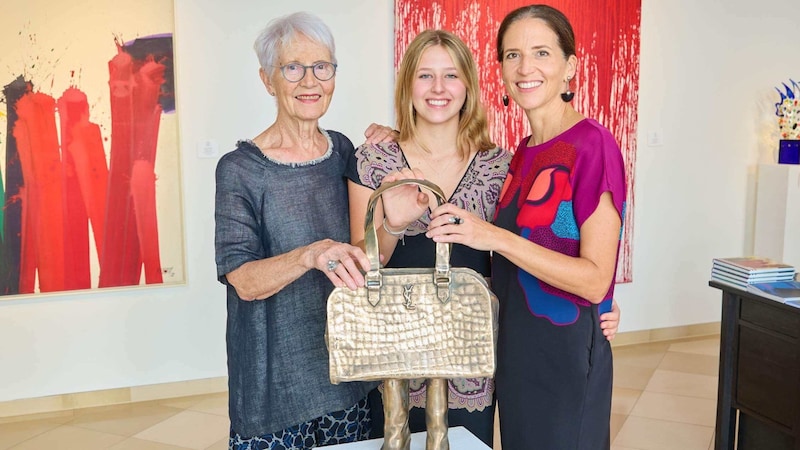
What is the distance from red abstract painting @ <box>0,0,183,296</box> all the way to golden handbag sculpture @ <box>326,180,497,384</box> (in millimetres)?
2833

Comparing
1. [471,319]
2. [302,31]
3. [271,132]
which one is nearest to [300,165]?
[271,132]

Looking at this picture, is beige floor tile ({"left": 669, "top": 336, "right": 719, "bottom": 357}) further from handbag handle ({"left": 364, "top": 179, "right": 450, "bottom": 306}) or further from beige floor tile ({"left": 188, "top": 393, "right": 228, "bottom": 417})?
handbag handle ({"left": 364, "top": 179, "right": 450, "bottom": 306})

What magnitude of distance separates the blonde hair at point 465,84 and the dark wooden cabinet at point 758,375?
5.10 feet

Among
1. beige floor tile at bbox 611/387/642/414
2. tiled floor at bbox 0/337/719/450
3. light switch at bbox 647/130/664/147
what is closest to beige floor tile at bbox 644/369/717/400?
tiled floor at bbox 0/337/719/450

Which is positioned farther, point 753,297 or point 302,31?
point 753,297

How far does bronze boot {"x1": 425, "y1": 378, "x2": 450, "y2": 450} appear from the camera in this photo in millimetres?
1439

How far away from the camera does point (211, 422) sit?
382 cm

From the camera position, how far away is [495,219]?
1.80 m

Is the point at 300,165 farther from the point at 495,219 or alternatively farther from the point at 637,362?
the point at 637,362

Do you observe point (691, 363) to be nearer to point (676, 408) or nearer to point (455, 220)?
point (676, 408)

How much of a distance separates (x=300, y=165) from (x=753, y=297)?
1975mm

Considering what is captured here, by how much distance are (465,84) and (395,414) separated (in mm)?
814

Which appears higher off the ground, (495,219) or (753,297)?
(495,219)

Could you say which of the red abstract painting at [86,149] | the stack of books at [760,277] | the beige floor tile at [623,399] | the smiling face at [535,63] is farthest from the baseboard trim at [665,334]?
the smiling face at [535,63]
